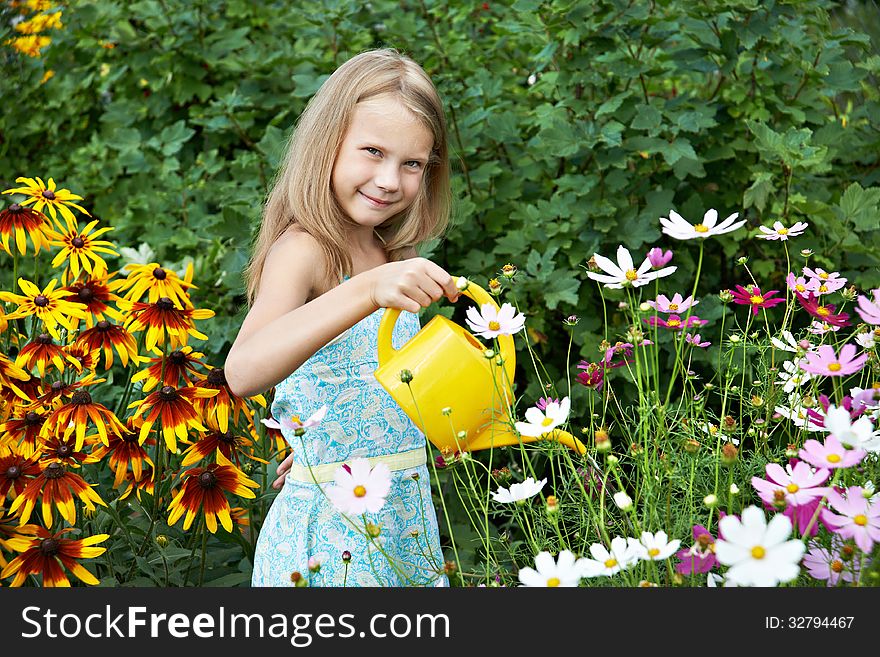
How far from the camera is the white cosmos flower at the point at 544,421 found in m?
0.76

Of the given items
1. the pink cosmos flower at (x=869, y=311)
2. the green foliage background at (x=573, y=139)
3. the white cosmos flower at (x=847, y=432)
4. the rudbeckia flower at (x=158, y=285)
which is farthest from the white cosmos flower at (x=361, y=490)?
the green foliage background at (x=573, y=139)

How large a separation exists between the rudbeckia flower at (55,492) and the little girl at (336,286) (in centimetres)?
26

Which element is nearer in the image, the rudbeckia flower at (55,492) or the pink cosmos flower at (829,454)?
the pink cosmos flower at (829,454)

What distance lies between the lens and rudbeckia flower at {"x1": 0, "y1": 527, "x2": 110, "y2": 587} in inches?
40.4

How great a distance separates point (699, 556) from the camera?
747 millimetres

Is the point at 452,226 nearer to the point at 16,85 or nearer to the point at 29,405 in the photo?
the point at 29,405

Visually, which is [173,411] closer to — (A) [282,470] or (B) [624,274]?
(A) [282,470]

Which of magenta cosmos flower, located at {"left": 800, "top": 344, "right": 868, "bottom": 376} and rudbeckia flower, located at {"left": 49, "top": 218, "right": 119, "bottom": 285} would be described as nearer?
magenta cosmos flower, located at {"left": 800, "top": 344, "right": 868, "bottom": 376}

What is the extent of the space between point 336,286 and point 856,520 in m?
0.67

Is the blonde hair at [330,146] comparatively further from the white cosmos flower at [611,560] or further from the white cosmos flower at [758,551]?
the white cosmos flower at [758,551]

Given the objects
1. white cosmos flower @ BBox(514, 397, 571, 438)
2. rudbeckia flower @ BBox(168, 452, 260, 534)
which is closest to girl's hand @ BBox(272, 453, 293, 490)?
rudbeckia flower @ BBox(168, 452, 260, 534)

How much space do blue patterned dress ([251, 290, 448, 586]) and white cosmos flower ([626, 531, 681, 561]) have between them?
1.64 ft

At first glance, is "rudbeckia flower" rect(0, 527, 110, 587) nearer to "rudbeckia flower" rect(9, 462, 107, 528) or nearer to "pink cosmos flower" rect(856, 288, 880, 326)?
"rudbeckia flower" rect(9, 462, 107, 528)
